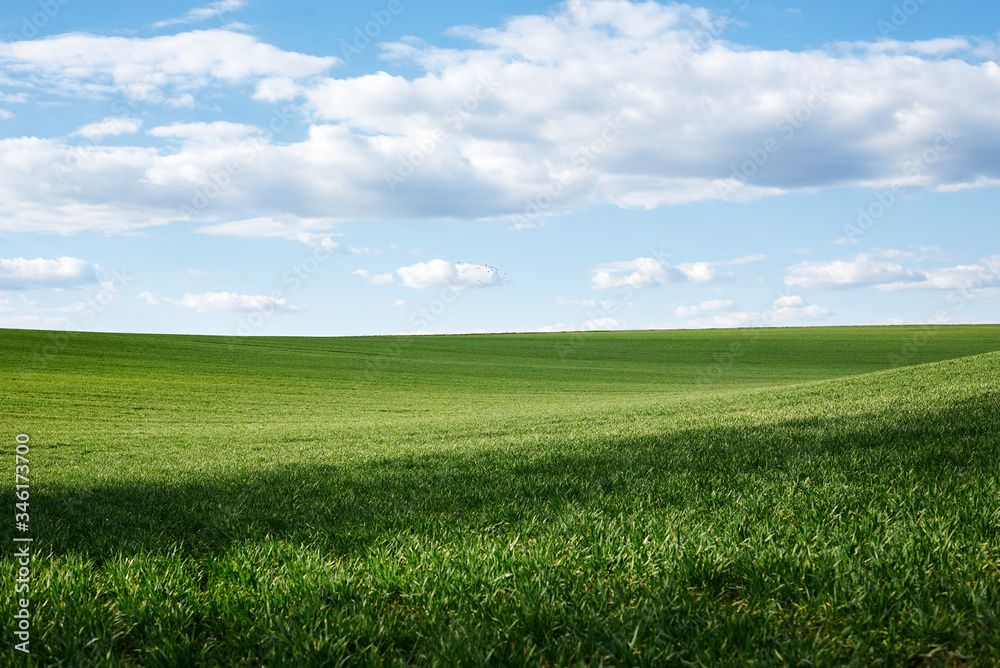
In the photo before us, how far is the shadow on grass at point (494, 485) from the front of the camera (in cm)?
581

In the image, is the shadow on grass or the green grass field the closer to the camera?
the green grass field

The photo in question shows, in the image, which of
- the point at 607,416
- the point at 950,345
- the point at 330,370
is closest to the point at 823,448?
the point at 607,416

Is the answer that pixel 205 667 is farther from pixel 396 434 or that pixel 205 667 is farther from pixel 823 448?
pixel 396 434

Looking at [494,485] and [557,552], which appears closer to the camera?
[557,552]

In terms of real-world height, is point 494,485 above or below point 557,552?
below

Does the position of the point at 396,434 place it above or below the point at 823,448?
below

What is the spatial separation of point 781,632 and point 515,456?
6.95m

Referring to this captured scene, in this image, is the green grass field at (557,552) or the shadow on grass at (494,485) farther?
the shadow on grass at (494,485)

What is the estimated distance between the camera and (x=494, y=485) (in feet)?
24.9

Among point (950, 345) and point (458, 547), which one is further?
point (950, 345)

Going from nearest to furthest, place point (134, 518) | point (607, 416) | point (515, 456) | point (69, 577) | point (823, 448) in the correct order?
1. point (69, 577)
2. point (134, 518)
3. point (823, 448)
4. point (515, 456)
5. point (607, 416)

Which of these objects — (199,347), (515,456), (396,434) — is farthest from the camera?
(199,347)

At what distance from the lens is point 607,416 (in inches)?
792

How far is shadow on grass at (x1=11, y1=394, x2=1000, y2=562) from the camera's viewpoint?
19.1 ft
